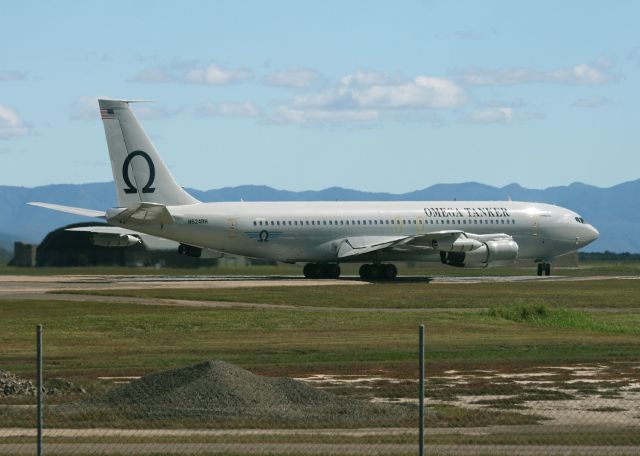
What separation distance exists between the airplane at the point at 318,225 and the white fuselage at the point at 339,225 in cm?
5

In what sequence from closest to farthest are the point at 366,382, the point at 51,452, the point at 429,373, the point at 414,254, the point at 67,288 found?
the point at 51,452 → the point at 366,382 → the point at 429,373 → the point at 67,288 → the point at 414,254

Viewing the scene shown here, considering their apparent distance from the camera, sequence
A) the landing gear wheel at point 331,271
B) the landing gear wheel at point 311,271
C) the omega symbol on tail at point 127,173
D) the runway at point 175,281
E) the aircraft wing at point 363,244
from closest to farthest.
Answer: the runway at point 175,281
the omega symbol on tail at point 127,173
the aircraft wing at point 363,244
the landing gear wheel at point 331,271
the landing gear wheel at point 311,271

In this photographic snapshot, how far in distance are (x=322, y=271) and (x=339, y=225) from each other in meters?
3.55

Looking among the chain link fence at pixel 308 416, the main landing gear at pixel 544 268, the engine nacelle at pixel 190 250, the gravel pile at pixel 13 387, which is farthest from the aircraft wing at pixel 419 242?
the gravel pile at pixel 13 387

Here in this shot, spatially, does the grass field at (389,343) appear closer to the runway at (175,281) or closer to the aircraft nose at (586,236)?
the runway at (175,281)

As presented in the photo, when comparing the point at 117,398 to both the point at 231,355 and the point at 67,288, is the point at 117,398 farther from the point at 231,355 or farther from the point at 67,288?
the point at 67,288

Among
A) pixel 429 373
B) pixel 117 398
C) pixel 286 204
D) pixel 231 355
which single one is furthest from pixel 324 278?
pixel 117 398

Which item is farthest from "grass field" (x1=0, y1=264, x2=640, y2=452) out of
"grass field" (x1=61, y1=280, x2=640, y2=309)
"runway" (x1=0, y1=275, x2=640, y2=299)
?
"runway" (x1=0, y1=275, x2=640, y2=299)

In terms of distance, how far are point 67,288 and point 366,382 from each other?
129 feet

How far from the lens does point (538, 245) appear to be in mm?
81000

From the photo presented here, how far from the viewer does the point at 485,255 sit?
246 feet

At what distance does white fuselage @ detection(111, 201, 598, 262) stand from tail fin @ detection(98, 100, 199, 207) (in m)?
1.58

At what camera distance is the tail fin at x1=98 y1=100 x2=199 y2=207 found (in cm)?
6988

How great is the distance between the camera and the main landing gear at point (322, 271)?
78438 millimetres
